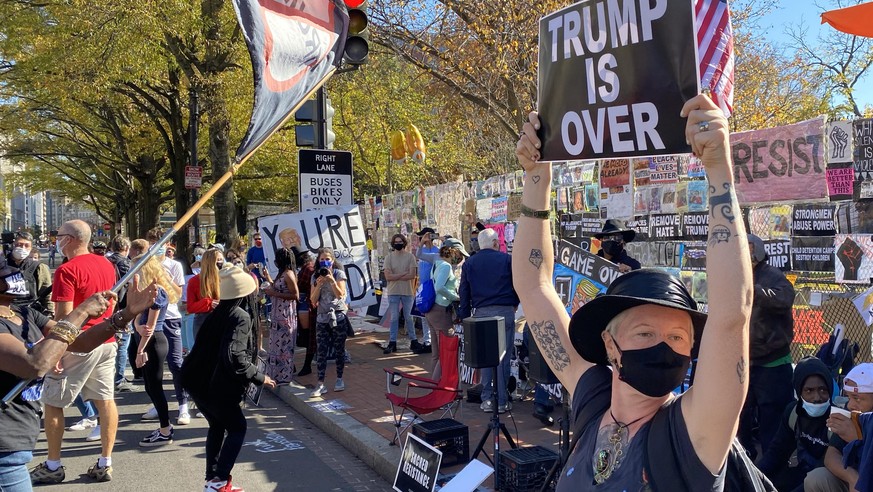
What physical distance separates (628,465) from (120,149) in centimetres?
3141

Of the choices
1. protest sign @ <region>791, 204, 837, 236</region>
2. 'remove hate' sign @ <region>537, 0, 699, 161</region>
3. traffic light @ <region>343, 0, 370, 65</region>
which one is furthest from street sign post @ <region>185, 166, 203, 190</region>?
'remove hate' sign @ <region>537, 0, 699, 161</region>

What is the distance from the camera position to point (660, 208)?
24.3 ft

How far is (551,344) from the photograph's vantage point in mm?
2381

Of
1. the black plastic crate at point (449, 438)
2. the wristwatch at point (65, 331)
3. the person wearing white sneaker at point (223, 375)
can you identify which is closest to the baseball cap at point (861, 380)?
the black plastic crate at point (449, 438)

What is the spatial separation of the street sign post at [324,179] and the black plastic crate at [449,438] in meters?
4.76

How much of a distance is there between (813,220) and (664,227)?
1612mm

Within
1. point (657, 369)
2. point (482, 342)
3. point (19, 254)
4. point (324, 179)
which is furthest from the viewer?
point (19, 254)

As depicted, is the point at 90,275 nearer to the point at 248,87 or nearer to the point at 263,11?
the point at 263,11

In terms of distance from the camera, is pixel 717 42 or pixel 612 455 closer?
pixel 612 455

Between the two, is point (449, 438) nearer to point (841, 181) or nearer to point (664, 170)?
point (664, 170)

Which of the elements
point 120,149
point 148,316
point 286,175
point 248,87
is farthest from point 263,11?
point 120,149

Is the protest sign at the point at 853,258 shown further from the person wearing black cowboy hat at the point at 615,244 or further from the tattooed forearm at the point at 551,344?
the tattooed forearm at the point at 551,344

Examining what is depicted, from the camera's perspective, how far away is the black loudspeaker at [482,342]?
5492 millimetres

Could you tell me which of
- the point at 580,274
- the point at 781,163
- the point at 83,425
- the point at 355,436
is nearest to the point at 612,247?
the point at 580,274
